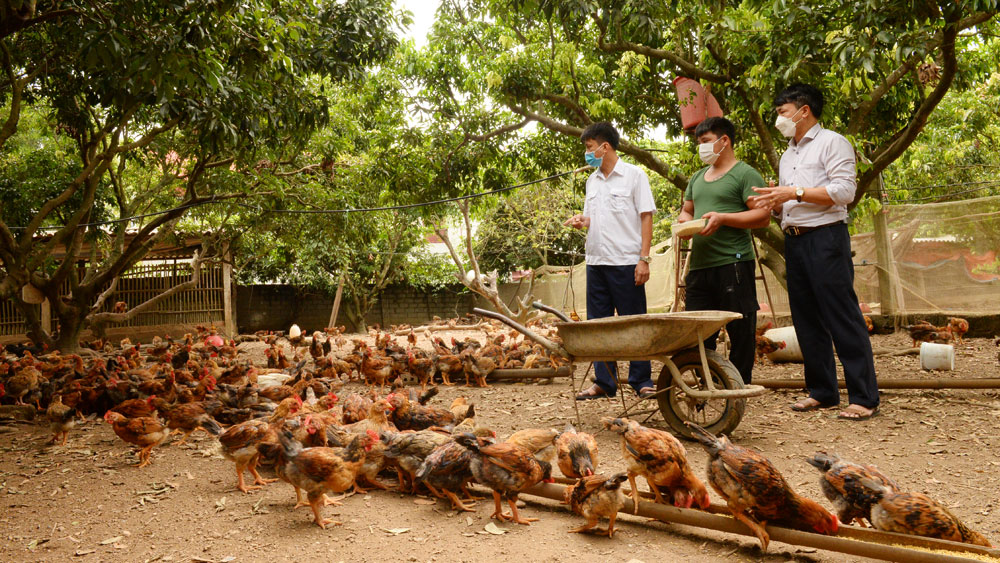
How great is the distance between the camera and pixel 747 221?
179 inches

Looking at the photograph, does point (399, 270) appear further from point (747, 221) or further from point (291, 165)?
point (747, 221)

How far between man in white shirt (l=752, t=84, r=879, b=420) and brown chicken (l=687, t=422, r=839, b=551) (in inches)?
90.4

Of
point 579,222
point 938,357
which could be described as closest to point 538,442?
point 579,222

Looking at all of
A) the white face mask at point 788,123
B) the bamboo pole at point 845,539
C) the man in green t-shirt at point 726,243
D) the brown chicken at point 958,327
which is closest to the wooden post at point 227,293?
the man in green t-shirt at point 726,243

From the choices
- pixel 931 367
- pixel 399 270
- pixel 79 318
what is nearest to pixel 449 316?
pixel 399 270

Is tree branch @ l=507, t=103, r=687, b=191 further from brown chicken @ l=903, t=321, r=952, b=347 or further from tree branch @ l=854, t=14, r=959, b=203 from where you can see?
brown chicken @ l=903, t=321, r=952, b=347

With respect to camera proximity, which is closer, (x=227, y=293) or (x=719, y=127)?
(x=719, y=127)

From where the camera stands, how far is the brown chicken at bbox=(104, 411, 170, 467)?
14.9ft

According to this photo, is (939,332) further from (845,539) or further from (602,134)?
(845,539)

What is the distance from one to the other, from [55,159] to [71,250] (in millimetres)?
3155

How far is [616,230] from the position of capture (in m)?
5.41

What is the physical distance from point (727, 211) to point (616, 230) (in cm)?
98

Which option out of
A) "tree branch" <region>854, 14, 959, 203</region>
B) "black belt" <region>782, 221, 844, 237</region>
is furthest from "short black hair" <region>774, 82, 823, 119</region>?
"tree branch" <region>854, 14, 959, 203</region>

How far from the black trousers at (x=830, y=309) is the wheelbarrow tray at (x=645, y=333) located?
1.07 meters
